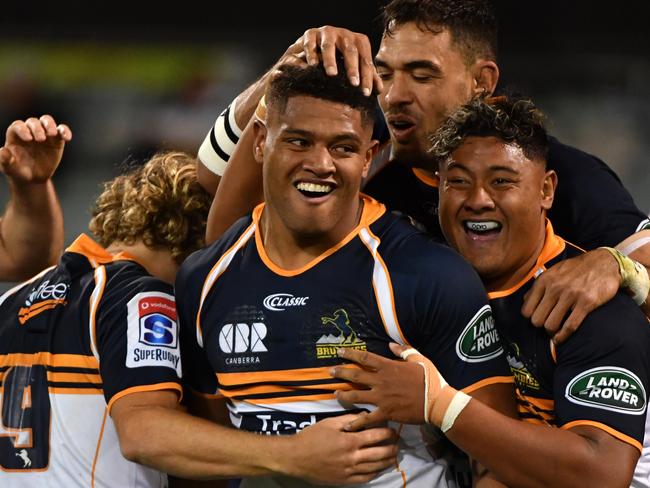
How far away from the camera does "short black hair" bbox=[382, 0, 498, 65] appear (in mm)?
3641

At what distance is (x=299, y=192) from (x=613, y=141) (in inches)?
256

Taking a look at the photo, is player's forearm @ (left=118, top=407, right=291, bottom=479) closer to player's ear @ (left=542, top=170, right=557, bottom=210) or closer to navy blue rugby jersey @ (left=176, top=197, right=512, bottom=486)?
navy blue rugby jersey @ (left=176, top=197, right=512, bottom=486)

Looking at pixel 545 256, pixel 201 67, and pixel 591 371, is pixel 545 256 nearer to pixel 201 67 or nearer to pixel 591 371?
pixel 591 371

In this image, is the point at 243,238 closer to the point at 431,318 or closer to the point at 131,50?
the point at 431,318

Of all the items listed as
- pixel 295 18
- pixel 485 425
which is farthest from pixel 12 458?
pixel 295 18

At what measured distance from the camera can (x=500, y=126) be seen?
3008 mm

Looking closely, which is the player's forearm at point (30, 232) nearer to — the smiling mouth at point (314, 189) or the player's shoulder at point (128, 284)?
the player's shoulder at point (128, 284)

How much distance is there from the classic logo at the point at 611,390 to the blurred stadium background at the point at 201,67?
6.08 metres

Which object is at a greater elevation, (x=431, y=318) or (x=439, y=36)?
(x=439, y=36)

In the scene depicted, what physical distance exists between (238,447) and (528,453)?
0.76 metres

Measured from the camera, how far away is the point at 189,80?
9156mm

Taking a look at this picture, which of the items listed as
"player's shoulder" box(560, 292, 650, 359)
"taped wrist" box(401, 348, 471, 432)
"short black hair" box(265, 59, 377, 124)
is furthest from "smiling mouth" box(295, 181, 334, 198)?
"player's shoulder" box(560, 292, 650, 359)

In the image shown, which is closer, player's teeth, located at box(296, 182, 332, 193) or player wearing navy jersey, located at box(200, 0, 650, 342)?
player's teeth, located at box(296, 182, 332, 193)

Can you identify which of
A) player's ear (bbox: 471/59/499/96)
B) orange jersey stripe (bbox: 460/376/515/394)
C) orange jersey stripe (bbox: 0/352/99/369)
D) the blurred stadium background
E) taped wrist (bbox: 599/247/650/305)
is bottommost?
orange jersey stripe (bbox: 460/376/515/394)
